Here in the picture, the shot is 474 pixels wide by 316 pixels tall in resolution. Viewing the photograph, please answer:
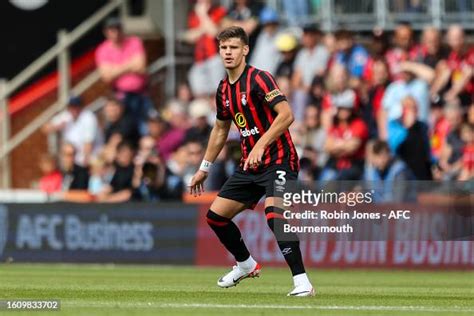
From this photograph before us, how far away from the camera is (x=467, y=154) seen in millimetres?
20219

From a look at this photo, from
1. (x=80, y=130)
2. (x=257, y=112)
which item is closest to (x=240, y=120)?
(x=257, y=112)

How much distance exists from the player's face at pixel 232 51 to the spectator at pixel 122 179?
9348 millimetres

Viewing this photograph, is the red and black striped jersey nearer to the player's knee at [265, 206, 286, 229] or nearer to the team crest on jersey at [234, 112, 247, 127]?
the team crest on jersey at [234, 112, 247, 127]

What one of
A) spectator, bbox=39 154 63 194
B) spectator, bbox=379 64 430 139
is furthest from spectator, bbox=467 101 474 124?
spectator, bbox=39 154 63 194

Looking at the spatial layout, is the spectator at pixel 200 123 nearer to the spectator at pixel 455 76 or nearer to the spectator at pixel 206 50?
the spectator at pixel 206 50

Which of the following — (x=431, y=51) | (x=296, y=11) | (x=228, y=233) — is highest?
(x=296, y=11)

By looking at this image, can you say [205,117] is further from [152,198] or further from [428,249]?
[428,249]

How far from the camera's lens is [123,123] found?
23.9 m

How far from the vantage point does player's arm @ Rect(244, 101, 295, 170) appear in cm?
1273

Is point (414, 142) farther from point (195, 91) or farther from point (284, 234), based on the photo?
point (284, 234)

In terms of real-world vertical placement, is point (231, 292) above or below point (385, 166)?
below

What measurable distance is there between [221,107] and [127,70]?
36.6 feet

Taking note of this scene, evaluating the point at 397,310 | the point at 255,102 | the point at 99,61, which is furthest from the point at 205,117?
the point at 397,310

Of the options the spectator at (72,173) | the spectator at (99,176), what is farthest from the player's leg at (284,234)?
the spectator at (72,173)
